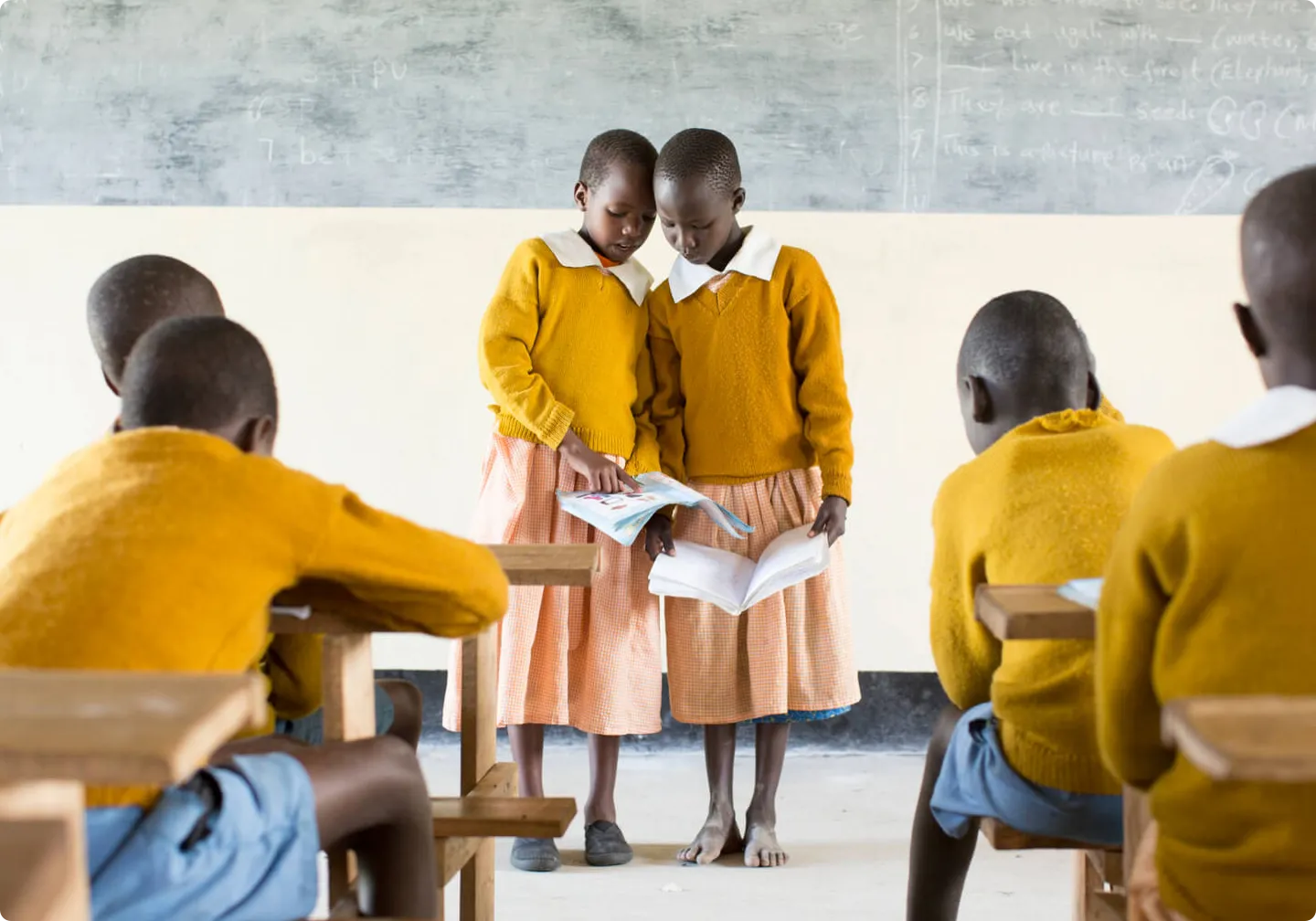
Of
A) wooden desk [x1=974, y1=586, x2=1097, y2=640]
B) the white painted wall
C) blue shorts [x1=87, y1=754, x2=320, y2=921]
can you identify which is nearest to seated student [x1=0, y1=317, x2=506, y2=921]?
blue shorts [x1=87, y1=754, x2=320, y2=921]

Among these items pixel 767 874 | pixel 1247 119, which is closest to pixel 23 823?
pixel 767 874

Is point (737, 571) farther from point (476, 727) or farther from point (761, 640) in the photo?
point (476, 727)

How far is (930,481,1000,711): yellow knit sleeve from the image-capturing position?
185cm

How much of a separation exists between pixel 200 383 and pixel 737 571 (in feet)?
4.73

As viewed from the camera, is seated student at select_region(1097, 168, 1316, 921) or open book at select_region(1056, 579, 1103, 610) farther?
open book at select_region(1056, 579, 1103, 610)

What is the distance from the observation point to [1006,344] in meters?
1.99

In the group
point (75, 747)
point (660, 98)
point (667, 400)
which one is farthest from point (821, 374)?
point (75, 747)

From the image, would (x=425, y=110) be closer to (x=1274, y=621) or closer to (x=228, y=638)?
(x=228, y=638)

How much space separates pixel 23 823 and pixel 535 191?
2.93 m

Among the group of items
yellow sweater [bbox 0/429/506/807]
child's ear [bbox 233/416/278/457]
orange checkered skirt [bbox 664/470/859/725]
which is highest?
child's ear [bbox 233/416/278/457]

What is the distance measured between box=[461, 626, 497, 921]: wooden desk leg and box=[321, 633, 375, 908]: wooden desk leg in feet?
1.53

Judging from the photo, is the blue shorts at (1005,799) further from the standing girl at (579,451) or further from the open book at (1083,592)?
the standing girl at (579,451)

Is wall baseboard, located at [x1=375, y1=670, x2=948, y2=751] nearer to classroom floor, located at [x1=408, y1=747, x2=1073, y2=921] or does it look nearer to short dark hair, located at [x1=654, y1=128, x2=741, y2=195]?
classroom floor, located at [x1=408, y1=747, x2=1073, y2=921]

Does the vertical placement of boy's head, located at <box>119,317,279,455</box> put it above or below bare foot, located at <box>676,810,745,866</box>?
above
